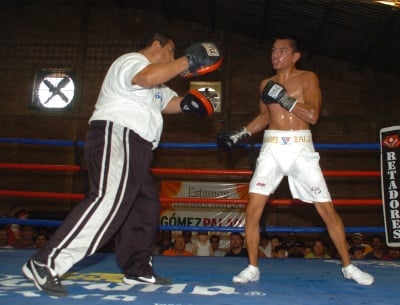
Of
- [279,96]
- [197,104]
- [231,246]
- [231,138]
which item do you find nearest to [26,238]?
[231,246]

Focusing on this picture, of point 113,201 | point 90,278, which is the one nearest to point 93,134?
point 113,201

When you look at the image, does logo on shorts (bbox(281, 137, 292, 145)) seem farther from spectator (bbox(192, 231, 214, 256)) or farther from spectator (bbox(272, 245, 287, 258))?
spectator (bbox(192, 231, 214, 256))

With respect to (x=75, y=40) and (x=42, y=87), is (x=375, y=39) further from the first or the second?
(x=42, y=87)

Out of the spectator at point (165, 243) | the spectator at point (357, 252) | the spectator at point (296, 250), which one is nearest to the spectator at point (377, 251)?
the spectator at point (357, 252)

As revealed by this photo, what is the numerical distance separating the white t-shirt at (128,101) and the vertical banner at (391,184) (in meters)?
2.07

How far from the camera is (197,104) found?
7.51 feet

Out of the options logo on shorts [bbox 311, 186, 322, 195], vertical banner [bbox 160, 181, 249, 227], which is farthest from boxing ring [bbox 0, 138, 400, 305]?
vertical banner [bbox 160, 181, 249, 227]

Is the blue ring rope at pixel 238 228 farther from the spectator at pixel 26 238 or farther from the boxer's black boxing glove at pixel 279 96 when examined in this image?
the spectator at pixel 26 238

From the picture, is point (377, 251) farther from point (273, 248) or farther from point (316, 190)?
point (316, 190)

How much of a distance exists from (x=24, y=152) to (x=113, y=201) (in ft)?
26.1

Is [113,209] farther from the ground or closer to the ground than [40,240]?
farther from the ground

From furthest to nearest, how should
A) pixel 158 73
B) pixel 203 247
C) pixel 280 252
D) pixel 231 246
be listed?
pixel 203 247, pixel 280 252, pixel 231 246, pixel 158 73

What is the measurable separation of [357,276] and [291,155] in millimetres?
746

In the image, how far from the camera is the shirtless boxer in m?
2.37
